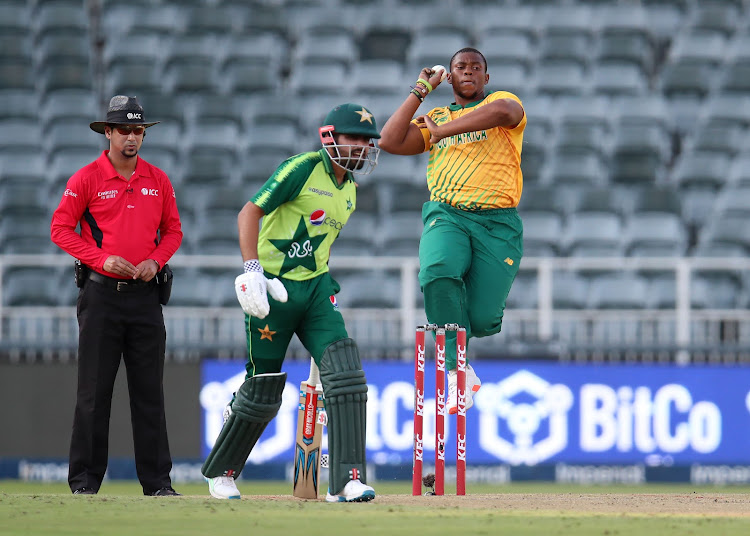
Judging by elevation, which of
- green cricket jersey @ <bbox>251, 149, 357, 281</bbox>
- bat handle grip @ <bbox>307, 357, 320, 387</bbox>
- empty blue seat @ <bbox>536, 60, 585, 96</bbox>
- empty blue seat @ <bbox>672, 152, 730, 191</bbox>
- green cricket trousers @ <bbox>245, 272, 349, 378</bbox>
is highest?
empty blue seat @ <bbox>536, 60, 585, 96</bbox>

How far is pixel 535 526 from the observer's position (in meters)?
5.21

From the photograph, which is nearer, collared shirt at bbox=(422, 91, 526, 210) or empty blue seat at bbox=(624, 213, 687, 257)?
collared shirt at bbox=(422, 91, 526, 210)

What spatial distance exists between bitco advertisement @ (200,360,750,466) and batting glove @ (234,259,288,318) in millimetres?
5031

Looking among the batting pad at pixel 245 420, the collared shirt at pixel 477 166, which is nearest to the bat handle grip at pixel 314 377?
the batting pad at pixel 245 420

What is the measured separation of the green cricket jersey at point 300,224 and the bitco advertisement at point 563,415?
193 inches

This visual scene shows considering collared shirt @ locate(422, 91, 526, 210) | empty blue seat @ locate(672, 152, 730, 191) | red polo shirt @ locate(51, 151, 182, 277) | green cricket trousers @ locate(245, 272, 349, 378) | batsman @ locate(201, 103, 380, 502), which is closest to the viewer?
batsman @ locate(201, 103, 380, 502)

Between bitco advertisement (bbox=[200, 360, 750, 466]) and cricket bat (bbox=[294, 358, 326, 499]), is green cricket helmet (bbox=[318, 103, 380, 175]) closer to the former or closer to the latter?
cricket bat (bbox=[294, 358, 326, 499])

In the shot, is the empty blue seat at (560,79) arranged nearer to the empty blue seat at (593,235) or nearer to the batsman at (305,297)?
the empty blue seat at (593,235)

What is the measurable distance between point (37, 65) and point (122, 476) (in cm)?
712

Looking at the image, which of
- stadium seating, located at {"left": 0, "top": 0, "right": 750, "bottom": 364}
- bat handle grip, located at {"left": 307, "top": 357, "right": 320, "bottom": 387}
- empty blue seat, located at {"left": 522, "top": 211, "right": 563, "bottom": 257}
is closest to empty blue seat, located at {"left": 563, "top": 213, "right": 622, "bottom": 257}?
stadium seating, located at {"left": 0, "top": 0, "right": 750, "bottom": 364}

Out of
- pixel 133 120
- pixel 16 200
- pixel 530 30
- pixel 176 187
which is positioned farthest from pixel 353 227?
pixel 133 120

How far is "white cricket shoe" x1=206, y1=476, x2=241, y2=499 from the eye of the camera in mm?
6570

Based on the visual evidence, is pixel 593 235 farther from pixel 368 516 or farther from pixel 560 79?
pixel 368 516

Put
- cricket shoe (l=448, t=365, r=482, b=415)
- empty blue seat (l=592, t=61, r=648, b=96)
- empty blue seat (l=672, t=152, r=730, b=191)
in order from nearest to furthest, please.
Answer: cricket shoe (l=448, t=365, r=482, b=415) → empty blue seat (l=672, t=152, r=730, b=191) → empty blue seat (l=592, t=61, r=648, b=96)
